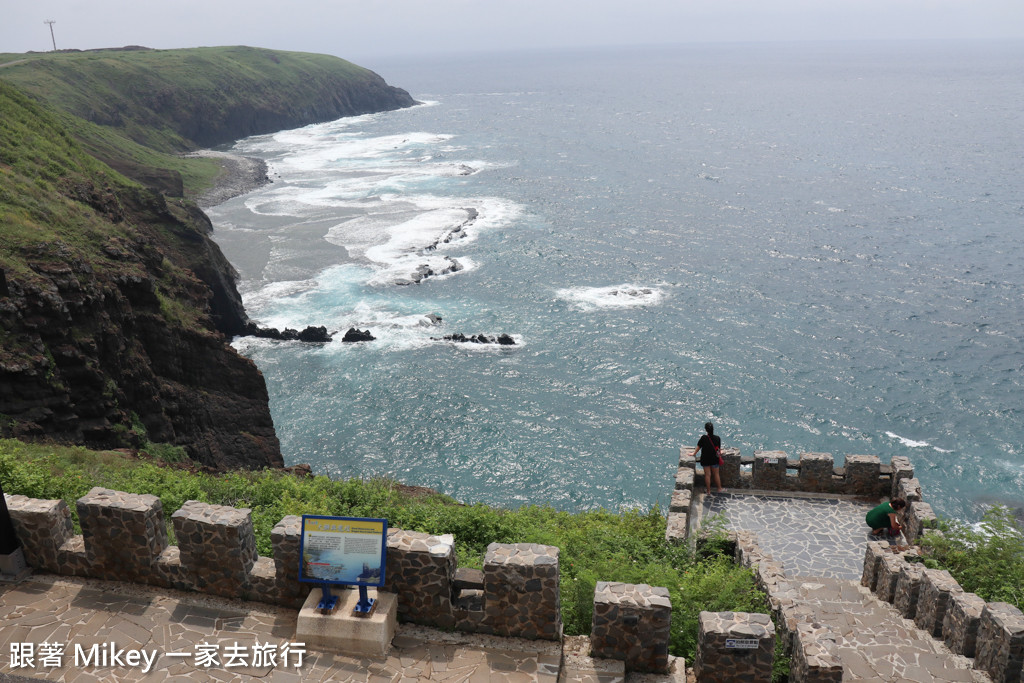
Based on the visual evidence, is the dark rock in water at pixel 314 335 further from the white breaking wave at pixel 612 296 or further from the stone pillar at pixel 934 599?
the stone pillar at pixel 934 599

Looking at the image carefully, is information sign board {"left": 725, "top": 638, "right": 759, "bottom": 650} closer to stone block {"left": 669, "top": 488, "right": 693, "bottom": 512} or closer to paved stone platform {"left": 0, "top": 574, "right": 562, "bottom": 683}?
paved stone platform {"left": 0, "top": 574, "right": 562, "bottom": 683}

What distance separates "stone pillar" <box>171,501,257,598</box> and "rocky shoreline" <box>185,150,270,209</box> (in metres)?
80.9

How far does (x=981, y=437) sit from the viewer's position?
4144 centimetres

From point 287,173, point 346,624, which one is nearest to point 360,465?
point 346,624

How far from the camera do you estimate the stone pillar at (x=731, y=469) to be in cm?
2203

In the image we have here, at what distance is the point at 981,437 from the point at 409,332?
112 feet

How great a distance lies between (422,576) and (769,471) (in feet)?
42.6

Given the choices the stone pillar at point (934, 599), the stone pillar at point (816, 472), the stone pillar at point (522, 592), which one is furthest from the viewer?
the stone pillar at point (816, 472)

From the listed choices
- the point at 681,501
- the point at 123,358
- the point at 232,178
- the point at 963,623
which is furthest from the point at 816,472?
the point at 232,178

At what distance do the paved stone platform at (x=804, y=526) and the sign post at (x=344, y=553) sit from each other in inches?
383

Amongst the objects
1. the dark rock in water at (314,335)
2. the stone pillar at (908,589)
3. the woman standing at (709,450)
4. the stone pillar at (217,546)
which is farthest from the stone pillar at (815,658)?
the dark rock in water at (314,335)

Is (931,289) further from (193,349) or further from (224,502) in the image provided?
(224,502)

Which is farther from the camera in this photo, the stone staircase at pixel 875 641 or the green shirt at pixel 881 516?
the green shirt at pixel 881 516

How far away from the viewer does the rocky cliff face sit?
26.3 m
